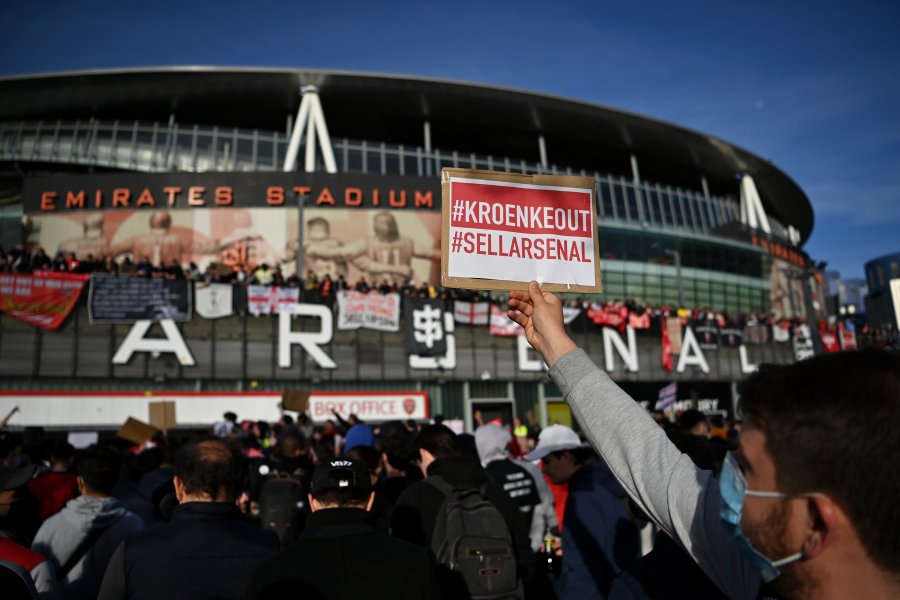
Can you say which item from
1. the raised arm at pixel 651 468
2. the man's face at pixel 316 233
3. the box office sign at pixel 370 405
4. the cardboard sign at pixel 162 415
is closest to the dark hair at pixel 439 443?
the raised arm at pixel 651 468

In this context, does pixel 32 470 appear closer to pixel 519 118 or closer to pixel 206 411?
pixel 206 411

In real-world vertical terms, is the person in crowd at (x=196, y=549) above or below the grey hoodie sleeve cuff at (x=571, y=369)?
below

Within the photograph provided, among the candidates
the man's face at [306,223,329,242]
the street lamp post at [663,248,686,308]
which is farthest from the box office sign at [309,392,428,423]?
the street lamp post at [663,248,686,308]

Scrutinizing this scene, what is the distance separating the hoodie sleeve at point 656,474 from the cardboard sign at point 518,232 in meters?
0.78

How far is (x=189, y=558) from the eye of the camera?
10.7ft

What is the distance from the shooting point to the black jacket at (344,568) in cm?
284

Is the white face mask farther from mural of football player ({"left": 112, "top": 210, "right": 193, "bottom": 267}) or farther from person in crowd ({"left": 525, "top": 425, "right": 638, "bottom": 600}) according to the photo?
mural of football player ({"left": 112, "top": 210, "right": 193, "bottom": 267})

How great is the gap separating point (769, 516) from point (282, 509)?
657 centimetres

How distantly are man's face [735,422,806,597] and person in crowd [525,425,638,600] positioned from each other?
279cm

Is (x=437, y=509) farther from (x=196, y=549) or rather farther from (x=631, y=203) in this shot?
(x=631, y=203)

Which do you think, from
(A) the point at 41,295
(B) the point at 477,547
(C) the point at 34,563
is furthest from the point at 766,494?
(A) the point at 41,295

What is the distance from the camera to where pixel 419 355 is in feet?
86.4

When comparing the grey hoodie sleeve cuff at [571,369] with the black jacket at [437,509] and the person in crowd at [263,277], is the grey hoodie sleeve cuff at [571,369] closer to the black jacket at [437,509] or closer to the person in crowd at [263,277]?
the black jacket at [437,509]

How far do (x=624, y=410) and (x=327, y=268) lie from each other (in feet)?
109
